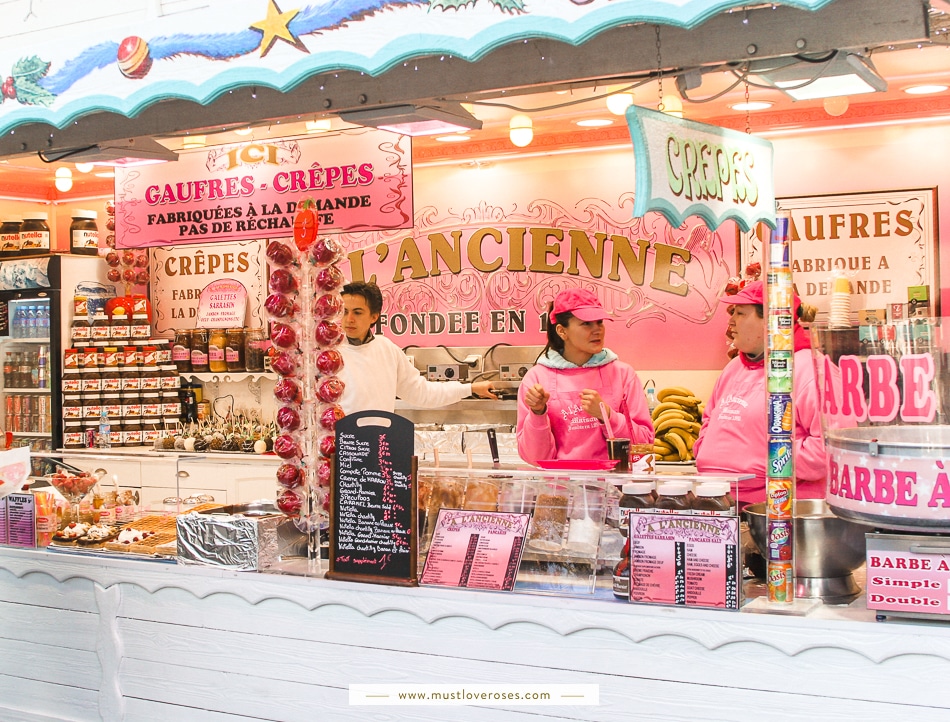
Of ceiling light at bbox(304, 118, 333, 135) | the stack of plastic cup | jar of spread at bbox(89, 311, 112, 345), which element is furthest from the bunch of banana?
jar of spread at bbox(89, 311, 112, 345)

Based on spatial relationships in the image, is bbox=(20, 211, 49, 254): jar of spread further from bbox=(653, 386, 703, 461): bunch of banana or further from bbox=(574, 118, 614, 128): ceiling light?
bbox=(653, 386, 703, 461): bunch of banana

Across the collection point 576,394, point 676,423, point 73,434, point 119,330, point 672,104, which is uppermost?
point 672,104

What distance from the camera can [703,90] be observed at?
22.5 ft

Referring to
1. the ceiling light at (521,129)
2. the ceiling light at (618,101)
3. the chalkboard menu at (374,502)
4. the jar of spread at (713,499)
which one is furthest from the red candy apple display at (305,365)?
the ceiling light at (521,129)

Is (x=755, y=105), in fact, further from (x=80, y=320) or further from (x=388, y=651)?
(x=80, y=320)

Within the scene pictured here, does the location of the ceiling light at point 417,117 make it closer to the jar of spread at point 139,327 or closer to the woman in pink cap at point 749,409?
the woman in pink cap at point 749,409

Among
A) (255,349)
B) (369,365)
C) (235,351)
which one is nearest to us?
(369,365)

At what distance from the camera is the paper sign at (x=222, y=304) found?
8961 mm

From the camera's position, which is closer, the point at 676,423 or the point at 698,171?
the point at 698,171

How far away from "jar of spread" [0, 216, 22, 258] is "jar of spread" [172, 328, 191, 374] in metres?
1.63

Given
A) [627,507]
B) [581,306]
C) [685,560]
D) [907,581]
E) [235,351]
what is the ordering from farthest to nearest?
[235,351], [581,306], [627,507], [685,560], [907,581]

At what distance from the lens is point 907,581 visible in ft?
8.21

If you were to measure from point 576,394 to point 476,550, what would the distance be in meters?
1.77

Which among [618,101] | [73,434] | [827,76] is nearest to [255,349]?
[73,434]
